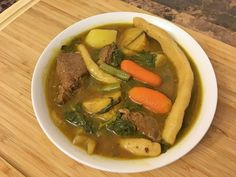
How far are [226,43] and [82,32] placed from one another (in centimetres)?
68

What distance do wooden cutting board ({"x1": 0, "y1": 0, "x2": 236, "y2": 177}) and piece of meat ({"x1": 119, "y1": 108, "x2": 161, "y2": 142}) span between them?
0.40 ft

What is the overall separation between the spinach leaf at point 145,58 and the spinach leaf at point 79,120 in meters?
0.34

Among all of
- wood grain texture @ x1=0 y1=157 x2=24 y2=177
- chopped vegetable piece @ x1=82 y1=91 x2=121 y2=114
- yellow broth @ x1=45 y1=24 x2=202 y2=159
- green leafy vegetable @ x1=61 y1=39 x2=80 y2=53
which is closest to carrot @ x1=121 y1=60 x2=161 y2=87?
yellow broth @ x1=45 y1=24 x2=202 y2=159

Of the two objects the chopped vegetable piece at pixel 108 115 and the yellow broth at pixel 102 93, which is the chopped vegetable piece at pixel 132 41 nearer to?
the yellow broth at pixel 102 93

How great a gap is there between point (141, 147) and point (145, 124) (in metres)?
0.09

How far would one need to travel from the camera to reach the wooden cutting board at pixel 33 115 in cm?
116

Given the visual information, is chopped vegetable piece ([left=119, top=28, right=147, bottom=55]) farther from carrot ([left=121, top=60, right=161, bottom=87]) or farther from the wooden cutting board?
the wooden cutting board

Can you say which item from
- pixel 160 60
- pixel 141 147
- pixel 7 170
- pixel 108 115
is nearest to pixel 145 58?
pixel 160 60

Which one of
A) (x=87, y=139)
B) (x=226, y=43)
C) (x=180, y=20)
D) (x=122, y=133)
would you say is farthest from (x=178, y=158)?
(x=180, y=20)

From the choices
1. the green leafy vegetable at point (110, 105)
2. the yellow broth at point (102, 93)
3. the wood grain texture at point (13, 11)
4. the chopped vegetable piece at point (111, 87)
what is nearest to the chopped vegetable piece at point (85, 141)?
the yellow broth at point (102, 93)

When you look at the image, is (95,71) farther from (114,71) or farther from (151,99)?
(151,99)

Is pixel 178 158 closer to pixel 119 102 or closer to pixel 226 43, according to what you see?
pixel 119 102

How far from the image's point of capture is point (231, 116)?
1.28 m

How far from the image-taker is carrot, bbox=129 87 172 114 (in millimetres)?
1231
